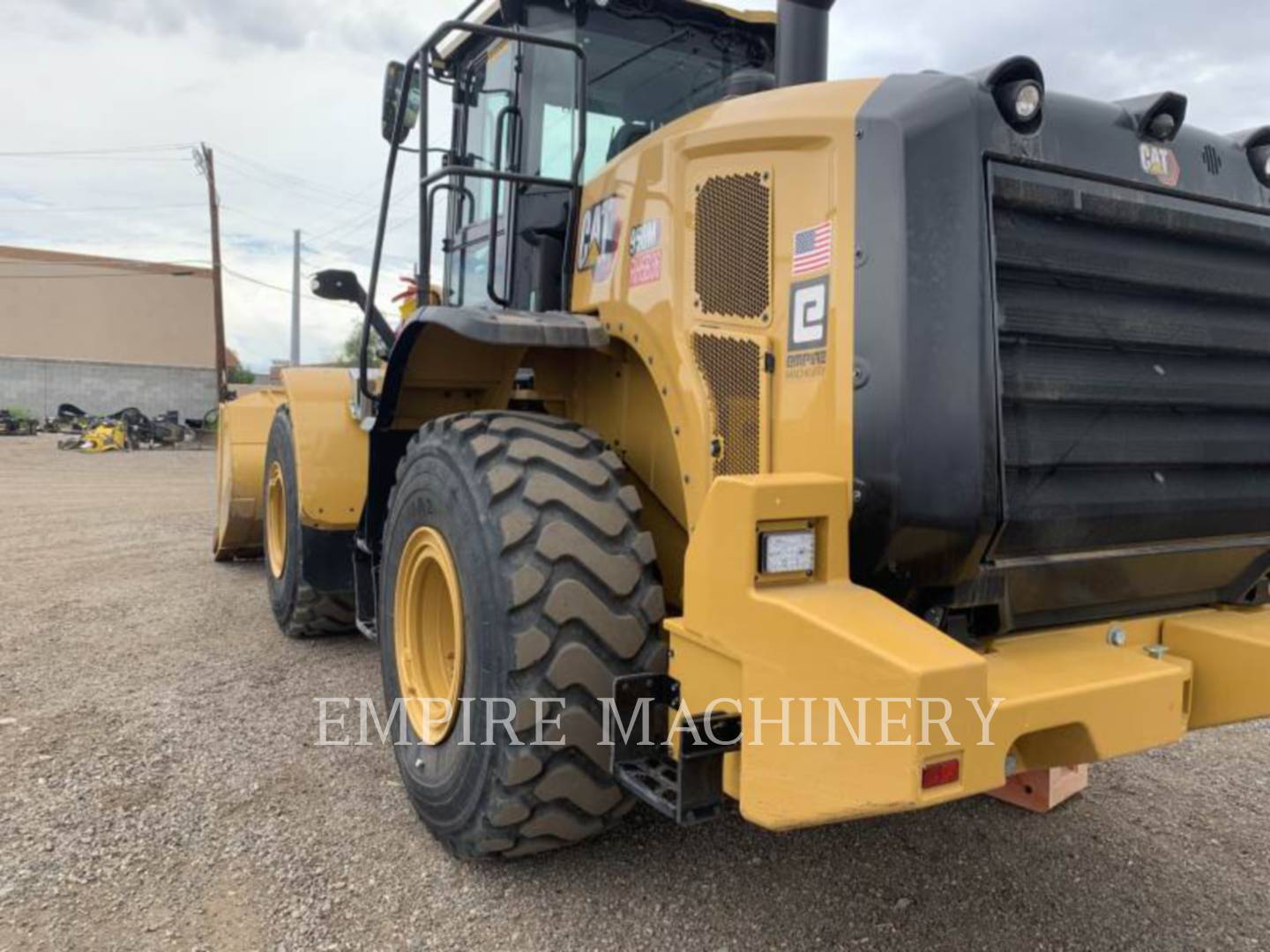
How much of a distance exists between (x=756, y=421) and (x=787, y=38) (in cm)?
128

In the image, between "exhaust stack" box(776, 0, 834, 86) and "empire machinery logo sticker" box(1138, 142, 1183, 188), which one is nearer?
"empire machinery logo sticker" box(1138, 142, 1183, 188)

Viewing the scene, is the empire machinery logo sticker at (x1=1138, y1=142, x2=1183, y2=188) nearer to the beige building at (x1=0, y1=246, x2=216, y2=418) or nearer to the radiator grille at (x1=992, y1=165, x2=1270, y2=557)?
the radiator grille at (x1=992, y1=165, x2=1270, y2=557)

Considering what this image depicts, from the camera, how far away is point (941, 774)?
1.86 m

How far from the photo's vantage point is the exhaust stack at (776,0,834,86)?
2945 mm

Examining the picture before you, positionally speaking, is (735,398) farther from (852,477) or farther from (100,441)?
(100,441)

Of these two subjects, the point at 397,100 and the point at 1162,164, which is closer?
the point at 1162,164

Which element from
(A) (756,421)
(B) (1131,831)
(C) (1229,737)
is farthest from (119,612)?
(C) (1229,737)

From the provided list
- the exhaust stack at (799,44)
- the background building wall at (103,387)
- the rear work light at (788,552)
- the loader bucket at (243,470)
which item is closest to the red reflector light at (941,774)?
the rear work light at (788,552)

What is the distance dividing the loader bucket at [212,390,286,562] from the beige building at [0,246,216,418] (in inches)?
1292

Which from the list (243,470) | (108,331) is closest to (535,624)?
(243,470)

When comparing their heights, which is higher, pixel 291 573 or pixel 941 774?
pixel 941 774

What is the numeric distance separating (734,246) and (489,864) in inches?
75.6

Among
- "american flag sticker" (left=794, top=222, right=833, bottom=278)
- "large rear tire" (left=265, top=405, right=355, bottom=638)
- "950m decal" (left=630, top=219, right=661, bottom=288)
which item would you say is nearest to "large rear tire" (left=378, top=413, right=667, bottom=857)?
"950m decal" (left=630, top=219, right=661, bottom=288)

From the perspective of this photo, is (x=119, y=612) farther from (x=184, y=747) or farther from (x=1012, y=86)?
(x=1012, y=86)
